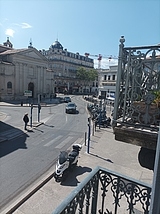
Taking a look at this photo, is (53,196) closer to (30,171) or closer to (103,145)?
(30,171)

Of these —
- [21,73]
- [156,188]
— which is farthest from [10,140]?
[21,73]

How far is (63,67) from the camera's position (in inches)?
2793

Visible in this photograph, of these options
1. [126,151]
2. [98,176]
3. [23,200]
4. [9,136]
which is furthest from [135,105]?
[9,136]

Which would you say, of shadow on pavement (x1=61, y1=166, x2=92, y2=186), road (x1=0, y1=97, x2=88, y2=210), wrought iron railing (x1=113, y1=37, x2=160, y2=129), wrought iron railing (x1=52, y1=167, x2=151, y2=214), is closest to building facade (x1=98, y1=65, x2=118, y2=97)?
road (x1=0, y1=97, x2=88, y2=210)

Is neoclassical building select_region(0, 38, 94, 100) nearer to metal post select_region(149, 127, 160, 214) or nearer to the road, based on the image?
the road

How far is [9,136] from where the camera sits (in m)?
13.0

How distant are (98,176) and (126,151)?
8656 mm

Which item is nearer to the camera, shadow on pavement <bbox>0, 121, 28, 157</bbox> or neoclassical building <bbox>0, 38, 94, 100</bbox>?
shadow on pavement <bbox>0, 121, 28, 157</bbox>

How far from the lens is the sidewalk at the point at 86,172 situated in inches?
224

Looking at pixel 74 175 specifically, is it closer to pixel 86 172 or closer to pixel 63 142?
pixel 86 172

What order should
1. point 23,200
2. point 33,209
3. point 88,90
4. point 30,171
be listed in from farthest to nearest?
point 88,90 → point 30,171 → point 23,200 → point 33,209

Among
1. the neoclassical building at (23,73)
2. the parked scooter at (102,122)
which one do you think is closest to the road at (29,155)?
the parked scooter at (102,122)

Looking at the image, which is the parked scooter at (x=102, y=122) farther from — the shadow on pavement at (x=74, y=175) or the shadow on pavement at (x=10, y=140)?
the shadow on pavement at (x=74, y=175)

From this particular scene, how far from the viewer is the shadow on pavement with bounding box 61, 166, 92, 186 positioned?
275 inches
